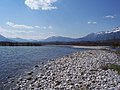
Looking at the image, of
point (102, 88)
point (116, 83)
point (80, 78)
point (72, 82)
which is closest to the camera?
point (102, 88)

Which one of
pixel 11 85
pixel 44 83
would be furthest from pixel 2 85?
pixel 44 83

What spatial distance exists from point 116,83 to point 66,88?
3.97 metres

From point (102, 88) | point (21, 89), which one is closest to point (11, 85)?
point (21, 89)

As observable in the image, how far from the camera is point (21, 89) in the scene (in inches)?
692

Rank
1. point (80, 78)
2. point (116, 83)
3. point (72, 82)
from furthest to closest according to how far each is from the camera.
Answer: point (80, 78) < point (72, 82) < point (116, 83)

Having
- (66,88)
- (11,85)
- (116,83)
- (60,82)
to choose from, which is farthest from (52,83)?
(116,83)

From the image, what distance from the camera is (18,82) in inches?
805

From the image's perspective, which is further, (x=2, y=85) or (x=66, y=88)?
(x=2, y=85)

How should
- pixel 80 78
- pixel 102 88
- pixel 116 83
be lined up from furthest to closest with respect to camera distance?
pixel 80 78
pixel 116 83
pixel 102 88

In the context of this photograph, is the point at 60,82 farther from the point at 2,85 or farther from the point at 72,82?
the point at 2,85

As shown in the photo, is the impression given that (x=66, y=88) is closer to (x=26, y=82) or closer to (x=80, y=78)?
(x=80, y=78)

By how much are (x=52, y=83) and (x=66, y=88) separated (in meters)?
2.44

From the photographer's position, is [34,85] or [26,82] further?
[26,82]

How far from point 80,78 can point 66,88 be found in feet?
12.1
